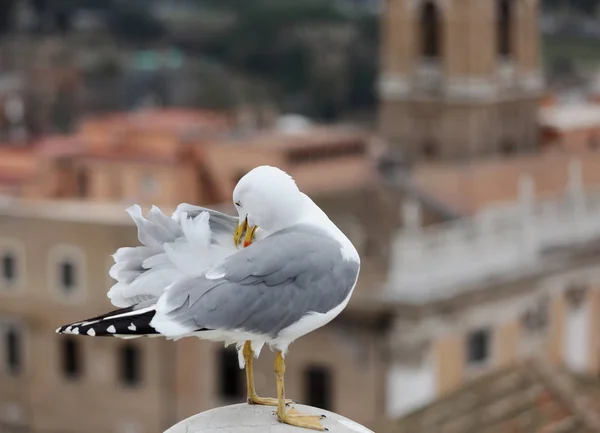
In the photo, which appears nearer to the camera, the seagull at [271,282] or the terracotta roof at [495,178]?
the seagull at [271,282]

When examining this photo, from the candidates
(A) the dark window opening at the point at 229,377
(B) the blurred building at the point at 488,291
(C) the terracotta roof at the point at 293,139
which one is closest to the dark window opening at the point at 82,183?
(C) the terracotta roof at the point at 293,139

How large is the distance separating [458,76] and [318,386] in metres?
10.2

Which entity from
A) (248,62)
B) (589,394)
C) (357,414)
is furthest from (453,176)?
(248,62)

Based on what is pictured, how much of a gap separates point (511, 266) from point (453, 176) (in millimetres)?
4150

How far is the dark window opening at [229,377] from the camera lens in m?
29.5

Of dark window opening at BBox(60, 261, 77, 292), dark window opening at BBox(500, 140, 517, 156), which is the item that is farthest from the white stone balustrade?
dark window opening at BBox(500, 140, 517, 156)

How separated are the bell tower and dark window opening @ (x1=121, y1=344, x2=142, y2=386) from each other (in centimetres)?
967

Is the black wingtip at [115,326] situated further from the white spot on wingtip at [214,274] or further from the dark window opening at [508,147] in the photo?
the dark window opening at [508,147]

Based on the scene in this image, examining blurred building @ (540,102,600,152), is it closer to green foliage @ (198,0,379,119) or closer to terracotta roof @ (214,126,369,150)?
terracotta roof @ (214,126,369,150)

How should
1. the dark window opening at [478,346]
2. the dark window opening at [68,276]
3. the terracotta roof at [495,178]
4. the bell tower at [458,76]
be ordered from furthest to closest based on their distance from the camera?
the bell tower at [458,76]
the terracotta roof at [495,178]
the dark window opening at [68,276]
the dark window opening at [478,346]

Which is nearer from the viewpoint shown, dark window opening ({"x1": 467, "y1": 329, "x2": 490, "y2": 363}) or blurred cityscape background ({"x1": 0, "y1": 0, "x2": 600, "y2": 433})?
blurred cityscape background ({"x1": 0, "y1": 0, "x2": 600, "y2": 433})

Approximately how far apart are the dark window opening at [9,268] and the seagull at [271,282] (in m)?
25.7

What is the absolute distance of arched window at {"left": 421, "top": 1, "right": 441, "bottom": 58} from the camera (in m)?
36.2

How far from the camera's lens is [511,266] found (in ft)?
95.9
